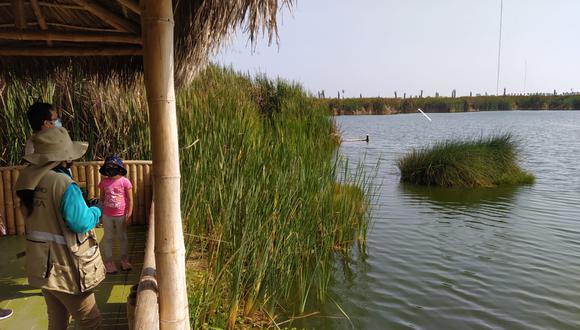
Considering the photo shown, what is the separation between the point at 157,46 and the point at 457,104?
6502 centimetres

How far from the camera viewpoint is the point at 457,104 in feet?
202

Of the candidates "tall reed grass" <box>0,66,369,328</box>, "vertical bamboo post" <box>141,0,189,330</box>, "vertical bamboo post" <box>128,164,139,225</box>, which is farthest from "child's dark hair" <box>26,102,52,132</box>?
"vertical bamboo post" <box>128,164,139,225</box>

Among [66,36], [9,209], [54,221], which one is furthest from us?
[9,209]

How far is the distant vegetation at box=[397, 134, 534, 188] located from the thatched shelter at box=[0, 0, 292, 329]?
8.99 m

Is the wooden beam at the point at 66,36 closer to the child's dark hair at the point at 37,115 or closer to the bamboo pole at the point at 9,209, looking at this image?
the child's dark hair at the point at 37,115

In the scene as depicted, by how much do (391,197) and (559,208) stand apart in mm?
3454

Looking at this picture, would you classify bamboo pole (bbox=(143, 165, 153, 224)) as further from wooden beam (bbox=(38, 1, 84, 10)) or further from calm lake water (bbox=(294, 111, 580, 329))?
wooden beam (bbox=(38, 1, 84, 10))

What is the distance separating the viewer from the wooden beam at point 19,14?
2732mm

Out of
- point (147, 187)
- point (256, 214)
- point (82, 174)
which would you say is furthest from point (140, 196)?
point (256, 214)

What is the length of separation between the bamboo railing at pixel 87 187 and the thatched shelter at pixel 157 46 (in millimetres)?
1868

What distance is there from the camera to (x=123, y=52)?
3.24 meters

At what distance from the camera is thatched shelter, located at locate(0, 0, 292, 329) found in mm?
2098

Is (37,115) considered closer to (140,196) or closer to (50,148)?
(50,148)

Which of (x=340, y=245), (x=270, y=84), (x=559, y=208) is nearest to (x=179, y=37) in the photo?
(x=340, y=245)
